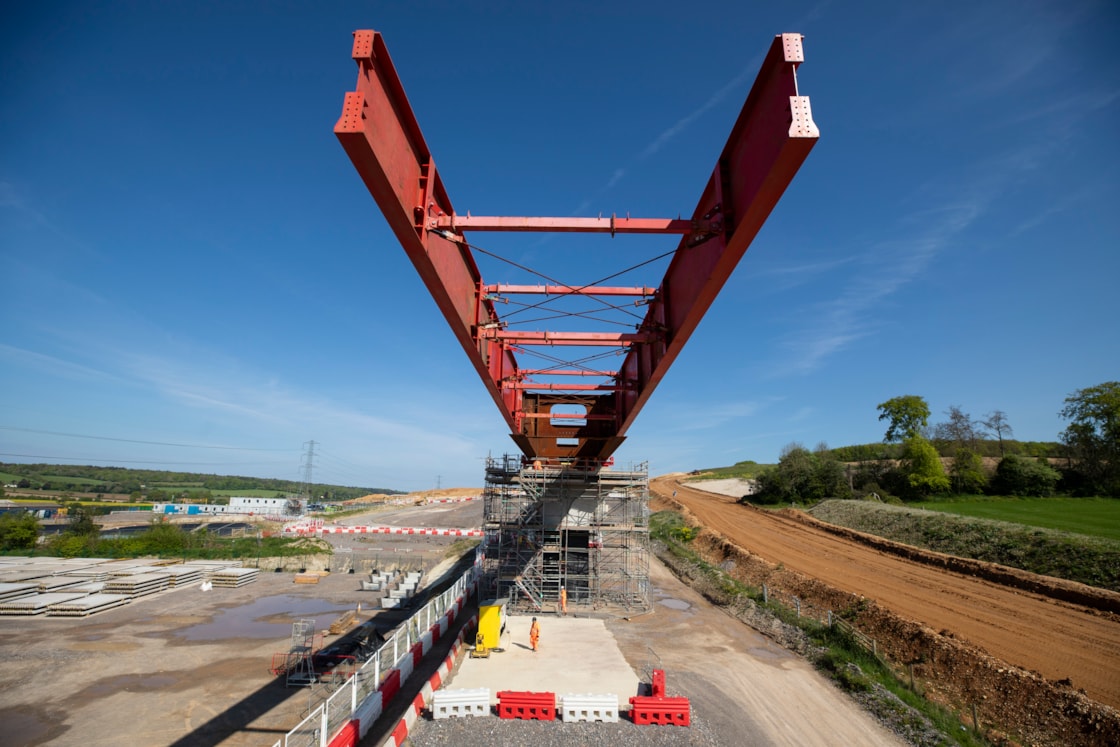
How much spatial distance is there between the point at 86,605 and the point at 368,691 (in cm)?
2303

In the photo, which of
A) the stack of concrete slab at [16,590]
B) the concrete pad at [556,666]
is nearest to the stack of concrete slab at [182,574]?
the stack of concrete slab at [16,590]

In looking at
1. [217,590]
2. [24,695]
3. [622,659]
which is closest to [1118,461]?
[622,659]

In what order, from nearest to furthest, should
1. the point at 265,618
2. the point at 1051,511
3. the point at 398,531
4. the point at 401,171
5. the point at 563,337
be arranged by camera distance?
1. the point at 401,171
2. the point at 563,337
3. the point at 265,618
4. the point at 1051,511
5. the point at 398,531

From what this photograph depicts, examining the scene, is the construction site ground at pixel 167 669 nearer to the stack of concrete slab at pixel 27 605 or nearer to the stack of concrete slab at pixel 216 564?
the stack of concrete slab at pixel 27 605

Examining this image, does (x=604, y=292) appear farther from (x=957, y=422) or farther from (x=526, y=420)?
(x=957, y=422)

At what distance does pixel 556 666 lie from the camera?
14.8m

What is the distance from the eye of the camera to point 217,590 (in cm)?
3064

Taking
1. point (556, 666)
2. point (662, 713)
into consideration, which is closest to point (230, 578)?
point (556, 666)

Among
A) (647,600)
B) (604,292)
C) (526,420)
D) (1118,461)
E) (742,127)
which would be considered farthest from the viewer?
(1118,461)

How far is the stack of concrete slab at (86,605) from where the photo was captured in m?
23.9

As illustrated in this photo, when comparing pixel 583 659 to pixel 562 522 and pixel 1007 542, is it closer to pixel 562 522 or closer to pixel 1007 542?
pixel 562 522

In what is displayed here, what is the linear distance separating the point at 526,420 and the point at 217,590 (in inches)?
1011

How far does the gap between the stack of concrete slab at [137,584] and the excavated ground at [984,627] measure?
1353 inches

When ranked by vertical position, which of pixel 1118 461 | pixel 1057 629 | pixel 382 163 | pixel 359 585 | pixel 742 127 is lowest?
pixel 359 585
